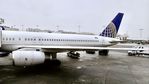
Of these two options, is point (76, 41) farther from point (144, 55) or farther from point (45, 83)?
point (144, 55)

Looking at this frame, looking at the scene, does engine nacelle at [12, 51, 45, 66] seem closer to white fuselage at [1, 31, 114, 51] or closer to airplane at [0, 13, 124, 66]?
airplane at [0, 13, 124, 66]

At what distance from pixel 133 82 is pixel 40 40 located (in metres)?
8.04

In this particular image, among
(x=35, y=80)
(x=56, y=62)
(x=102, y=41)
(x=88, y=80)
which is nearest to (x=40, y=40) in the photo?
(x=56, y=62)

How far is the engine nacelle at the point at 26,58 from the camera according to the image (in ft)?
32.3

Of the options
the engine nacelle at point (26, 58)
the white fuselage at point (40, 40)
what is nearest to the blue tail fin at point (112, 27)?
the white fuselage at point (40, 40)

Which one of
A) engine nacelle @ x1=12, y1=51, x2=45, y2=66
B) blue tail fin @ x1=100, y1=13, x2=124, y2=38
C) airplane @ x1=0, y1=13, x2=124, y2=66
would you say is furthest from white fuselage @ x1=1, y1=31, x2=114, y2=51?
engine nacelle @ x1=12, y1=51, x2=45, y2=66

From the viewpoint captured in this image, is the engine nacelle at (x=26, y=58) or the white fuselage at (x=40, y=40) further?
the white fuselage at (x=40, y=40)

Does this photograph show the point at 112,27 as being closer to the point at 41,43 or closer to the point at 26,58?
the point at 41,43

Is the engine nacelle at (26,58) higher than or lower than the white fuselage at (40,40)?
lower

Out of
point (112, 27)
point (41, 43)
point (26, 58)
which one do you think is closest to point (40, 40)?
point (41, 43)

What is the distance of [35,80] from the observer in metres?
9.51

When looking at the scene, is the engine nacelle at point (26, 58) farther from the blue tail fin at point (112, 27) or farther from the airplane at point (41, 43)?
the blue tail fin at point (112, 27)

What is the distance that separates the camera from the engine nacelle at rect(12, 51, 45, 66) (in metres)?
9.85

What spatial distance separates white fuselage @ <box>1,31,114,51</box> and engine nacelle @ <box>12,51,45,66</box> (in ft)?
8.56
